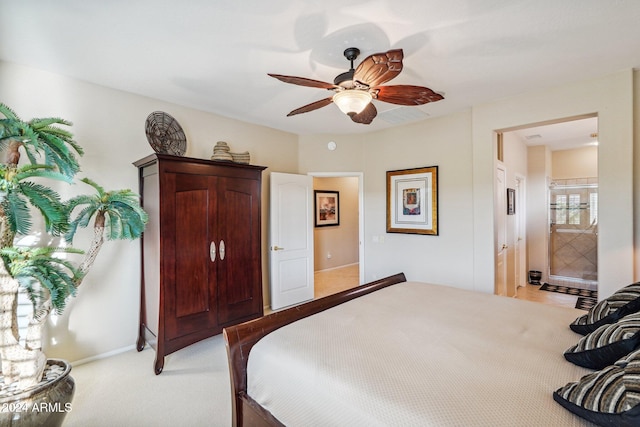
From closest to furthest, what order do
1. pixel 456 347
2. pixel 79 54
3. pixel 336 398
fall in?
pixel 336 398 < pixel 456 347 < pixel 79 54

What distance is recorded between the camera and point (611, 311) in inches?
58.4

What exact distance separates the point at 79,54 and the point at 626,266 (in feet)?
15.9

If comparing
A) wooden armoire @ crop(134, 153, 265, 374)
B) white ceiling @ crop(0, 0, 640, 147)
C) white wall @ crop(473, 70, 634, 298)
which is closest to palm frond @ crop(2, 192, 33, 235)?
wooden armoire @ crop(134, 153, 265, 374)

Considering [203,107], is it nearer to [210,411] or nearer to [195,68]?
[195,68]

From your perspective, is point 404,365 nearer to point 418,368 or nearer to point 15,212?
point 418,368

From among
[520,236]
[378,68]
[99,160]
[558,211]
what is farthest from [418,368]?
[558,211]

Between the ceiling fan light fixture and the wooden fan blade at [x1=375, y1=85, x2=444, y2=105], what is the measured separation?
120 millimetres

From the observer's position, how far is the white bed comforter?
1031 millimetres

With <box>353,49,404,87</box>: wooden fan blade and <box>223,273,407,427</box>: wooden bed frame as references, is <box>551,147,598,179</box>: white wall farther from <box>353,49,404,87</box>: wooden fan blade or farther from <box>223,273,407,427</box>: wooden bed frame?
<box>223,273,407,427</box>: wooden bed frame

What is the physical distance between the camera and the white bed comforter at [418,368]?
103 cm

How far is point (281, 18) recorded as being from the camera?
1.81 meters

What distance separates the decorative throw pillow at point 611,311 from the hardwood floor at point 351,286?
3193 millimetres

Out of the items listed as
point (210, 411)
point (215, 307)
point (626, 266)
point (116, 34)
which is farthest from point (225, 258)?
point (626, 266)

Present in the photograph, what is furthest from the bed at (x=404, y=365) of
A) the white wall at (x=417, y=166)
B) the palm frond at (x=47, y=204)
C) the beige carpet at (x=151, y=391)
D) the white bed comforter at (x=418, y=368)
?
the white wall at (x=417, y=166)
